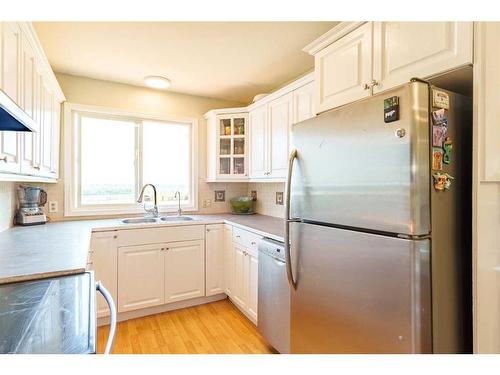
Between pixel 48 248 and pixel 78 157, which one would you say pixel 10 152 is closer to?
pixel 48 248

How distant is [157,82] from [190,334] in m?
2.42

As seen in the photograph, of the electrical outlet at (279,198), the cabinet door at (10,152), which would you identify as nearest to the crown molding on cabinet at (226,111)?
the electrical outlet at (279,198)

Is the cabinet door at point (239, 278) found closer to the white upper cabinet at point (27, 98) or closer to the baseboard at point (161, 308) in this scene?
the baseboard at point (161, 308)

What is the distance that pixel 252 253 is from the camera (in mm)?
2266

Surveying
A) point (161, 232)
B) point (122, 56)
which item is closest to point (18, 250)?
point (161, 232)

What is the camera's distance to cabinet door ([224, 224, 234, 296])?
264 cm

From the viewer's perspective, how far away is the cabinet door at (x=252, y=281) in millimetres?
2225

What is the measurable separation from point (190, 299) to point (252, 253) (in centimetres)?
92

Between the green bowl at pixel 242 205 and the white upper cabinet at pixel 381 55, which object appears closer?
the white upper cabinet at pixel 381 55

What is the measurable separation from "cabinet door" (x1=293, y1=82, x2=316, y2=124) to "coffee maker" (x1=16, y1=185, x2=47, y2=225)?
2390mm

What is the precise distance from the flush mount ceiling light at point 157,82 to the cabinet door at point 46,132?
2.82 ft

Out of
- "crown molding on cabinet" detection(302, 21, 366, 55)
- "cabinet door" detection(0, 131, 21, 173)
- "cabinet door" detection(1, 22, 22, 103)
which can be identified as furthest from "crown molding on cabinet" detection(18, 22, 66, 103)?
"crown molding on cabinet" detection(302, 21, 366, 55)

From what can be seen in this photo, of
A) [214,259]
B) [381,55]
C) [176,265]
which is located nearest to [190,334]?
[176,265]
